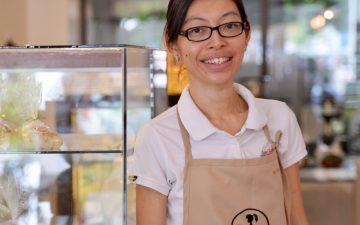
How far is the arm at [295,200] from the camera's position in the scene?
1.39 m

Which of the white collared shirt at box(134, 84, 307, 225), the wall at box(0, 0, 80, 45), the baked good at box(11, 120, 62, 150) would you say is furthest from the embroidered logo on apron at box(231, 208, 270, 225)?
the wall at box(0, 0, 80, 45)

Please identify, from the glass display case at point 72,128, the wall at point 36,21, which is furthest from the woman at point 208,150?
the wall at point 36,21

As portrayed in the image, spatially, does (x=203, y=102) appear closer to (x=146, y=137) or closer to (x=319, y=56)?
(x=146, y=137)

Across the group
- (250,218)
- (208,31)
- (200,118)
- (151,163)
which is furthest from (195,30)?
(250,218)

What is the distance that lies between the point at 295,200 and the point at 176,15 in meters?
0.50

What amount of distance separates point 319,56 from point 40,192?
409 cm

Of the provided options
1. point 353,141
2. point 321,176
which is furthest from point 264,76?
point 321,176

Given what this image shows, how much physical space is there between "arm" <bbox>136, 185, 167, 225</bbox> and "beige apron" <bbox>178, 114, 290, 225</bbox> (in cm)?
5

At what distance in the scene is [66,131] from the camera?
60.2 inches

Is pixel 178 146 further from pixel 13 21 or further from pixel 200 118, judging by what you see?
pixel 13 21

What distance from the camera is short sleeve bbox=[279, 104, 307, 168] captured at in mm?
1391

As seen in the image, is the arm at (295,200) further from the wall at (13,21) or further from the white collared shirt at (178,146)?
the wall at (13,21)

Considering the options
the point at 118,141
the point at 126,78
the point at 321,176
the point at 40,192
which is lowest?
the point at 321,176

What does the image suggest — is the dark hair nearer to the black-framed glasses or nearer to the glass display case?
the black-framed glasses
